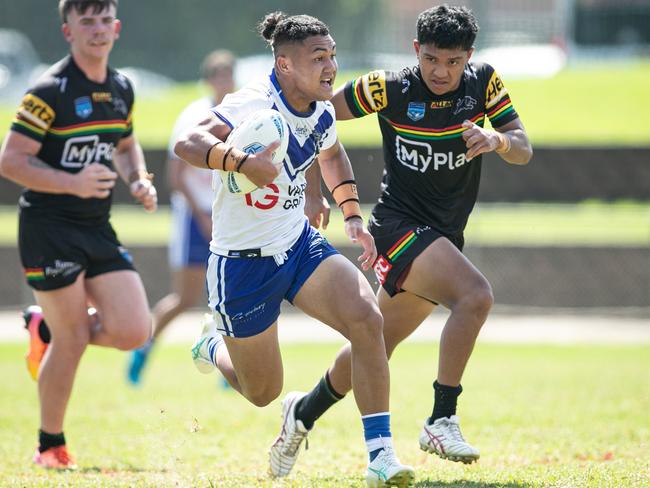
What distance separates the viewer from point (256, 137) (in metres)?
4.76

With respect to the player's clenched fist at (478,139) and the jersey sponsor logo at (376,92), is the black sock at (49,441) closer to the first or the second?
the jersey sponsor logo at (376,92)

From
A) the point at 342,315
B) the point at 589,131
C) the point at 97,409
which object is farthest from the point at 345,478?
the point at 589,131

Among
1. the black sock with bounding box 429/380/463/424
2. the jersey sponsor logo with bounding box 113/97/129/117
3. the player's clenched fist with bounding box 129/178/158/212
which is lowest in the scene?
the black sock with bounding box 429/380/463/424

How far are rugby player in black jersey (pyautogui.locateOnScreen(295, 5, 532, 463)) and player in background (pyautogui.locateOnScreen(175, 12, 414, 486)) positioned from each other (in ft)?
1.39

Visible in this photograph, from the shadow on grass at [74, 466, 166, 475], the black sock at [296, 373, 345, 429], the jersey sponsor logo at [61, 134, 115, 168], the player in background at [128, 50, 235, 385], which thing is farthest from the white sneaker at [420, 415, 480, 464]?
the player in background at [128, 50, 235, 385]

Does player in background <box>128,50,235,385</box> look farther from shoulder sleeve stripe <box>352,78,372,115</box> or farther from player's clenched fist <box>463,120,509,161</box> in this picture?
player's clenched fist <box>463,120,509,161</box>

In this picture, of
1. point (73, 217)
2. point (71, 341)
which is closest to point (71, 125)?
point (73, 217)

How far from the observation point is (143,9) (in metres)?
38.6

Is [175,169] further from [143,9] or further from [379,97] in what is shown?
[143,9]

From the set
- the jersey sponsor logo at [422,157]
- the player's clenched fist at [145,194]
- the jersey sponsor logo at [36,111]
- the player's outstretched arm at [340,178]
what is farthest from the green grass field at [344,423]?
the jersey sponsor logo at [36,111]

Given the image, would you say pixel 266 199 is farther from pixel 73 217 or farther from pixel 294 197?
pixel 73 217

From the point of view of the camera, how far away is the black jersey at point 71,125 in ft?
19.7

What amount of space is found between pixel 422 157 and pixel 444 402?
1383mm

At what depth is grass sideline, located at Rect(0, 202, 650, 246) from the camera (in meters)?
15.4
